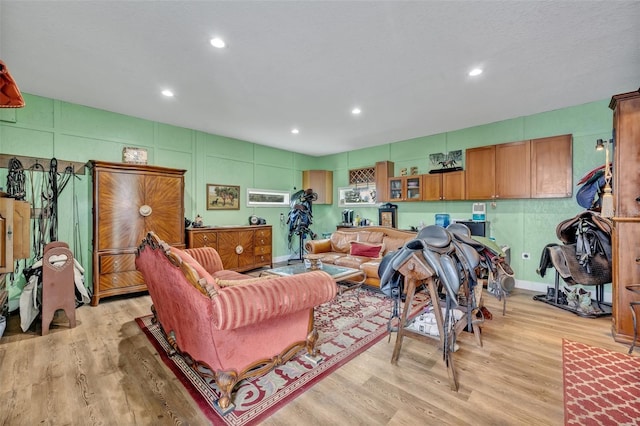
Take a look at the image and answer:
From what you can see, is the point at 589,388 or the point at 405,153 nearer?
the point at 589,388

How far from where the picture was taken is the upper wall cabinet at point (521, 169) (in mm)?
4168

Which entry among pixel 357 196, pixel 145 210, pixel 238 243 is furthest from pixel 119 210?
pixel 357 196

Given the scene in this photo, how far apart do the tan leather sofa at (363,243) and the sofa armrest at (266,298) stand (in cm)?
224

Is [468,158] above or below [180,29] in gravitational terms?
below

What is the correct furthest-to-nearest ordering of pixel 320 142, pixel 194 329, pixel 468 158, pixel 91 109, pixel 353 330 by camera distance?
pixel 320 142 < pixel 468 158 < pixel 91 109 < pixel 353 330 < pixel 194 329

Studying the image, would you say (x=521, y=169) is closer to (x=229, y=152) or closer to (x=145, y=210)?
(x=229, y=152)

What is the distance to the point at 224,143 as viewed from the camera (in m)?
5.81

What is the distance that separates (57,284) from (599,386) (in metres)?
5.26

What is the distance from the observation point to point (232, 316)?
59.9 inches

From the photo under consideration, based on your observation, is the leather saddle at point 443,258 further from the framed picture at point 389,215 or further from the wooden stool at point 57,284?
the framed picture at point 389,215

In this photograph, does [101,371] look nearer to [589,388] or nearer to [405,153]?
[589,388]

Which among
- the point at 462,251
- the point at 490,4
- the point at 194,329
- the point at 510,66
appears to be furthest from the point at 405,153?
the point at 194,329

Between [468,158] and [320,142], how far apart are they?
3.21 m

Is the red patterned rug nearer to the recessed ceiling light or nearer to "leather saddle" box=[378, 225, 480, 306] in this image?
"leather saddle" box=[378, 225, 480, 306]
